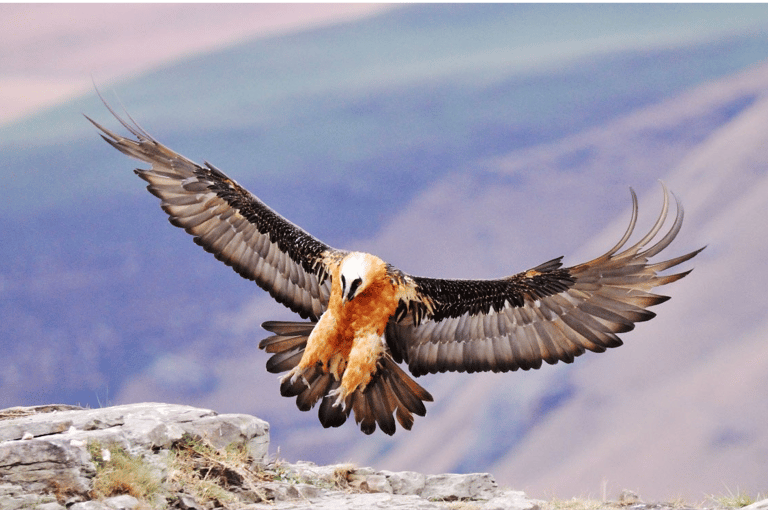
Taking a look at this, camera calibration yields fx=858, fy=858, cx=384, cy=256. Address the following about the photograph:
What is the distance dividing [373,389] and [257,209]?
91.3 inches

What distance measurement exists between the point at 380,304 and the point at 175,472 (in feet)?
8.27

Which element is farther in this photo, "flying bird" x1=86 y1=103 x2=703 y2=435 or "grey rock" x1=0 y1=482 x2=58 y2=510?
"flying bird" x1=86 y1=103 x2=703 y2=435

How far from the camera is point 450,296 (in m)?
8.76

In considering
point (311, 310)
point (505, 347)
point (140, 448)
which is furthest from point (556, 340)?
point (140, 448)

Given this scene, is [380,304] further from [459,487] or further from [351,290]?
[459,487]

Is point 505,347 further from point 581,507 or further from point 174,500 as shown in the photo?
point 174,500

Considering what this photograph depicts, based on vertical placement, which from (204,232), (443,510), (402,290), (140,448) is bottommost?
(443,510)

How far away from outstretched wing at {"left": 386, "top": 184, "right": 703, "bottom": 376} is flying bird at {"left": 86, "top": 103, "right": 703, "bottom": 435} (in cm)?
1

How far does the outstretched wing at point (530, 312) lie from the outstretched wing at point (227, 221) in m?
1.16

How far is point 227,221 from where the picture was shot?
373 inches

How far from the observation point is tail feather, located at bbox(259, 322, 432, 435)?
8.67 meters

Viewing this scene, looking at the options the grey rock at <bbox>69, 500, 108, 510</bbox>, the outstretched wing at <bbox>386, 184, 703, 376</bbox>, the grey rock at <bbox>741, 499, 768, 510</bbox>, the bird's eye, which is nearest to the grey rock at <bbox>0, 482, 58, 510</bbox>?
the grey rock at <bbox>69, 500, 108, 510</bbox>

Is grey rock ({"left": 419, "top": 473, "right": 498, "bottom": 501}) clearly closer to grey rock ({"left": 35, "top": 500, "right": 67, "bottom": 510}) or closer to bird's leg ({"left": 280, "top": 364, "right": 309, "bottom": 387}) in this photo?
bird's leg ({"left": 280, "top": 364, "right": 309, "bottom": 387})

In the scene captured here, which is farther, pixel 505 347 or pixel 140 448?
pixel 505 347
